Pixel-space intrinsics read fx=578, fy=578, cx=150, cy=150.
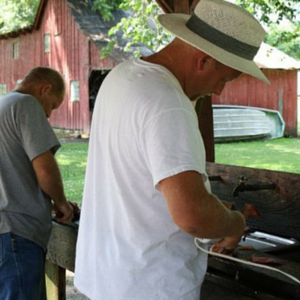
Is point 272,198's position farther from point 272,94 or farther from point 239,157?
point 272,94

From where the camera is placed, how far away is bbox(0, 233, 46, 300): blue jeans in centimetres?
277

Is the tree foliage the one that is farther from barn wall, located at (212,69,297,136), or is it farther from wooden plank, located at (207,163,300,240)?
barn wall, located at (212,69,297,136)

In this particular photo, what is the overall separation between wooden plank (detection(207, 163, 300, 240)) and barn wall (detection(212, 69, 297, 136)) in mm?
18115

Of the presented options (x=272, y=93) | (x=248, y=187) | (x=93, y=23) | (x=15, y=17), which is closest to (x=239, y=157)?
(x=272, y=93)

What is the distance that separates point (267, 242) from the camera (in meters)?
2.76

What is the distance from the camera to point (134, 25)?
11.7 meters

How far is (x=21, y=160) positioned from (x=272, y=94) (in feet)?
63.7

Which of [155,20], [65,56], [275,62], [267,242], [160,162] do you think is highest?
[65,56]

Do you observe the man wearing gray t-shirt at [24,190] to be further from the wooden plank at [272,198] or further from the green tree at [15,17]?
the green tree at [15,17]

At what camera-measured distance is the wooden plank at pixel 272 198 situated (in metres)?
2.79

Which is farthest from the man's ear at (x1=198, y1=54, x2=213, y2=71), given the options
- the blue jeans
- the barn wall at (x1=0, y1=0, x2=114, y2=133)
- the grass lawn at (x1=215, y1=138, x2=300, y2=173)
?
the barn wall at (x1=0, y1=0, x2=114, y2=133)

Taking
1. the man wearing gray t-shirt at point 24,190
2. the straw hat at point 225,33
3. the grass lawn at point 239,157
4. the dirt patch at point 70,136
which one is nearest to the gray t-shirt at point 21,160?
the man wearing gray t-shirt at point 24,190

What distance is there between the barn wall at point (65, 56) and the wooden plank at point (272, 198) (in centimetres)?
1703

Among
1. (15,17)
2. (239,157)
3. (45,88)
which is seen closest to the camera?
(45,88)
